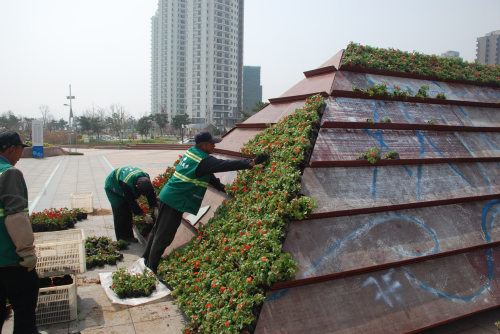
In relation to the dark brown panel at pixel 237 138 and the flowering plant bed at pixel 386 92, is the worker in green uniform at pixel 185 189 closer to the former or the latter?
the dark brown panel at pixel 237 138

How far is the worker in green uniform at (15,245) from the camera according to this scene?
2.87m

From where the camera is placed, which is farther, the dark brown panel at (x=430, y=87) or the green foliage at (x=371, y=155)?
the dark brown panel at (x=430, y=87)

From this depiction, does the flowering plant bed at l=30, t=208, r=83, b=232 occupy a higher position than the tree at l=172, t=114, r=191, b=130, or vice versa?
the tree at l=172, t=114, r=191, b=130

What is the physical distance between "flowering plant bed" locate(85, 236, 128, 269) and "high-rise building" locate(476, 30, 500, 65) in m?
12.2

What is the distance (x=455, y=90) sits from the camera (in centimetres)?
672

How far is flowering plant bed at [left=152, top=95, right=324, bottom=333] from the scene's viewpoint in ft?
10.7

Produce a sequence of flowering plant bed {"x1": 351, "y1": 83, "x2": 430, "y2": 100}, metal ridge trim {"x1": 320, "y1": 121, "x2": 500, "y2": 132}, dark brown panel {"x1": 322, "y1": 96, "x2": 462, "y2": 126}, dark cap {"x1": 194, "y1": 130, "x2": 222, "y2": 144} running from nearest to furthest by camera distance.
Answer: dark cap {"x1": 194, "y1": 130, "x2": 222, "y2": 144}, metal ridge trim {"x1": 320, "y1": 121, "x2": 500, "y2": 132}, dark brown panel {"x1": 322, "y1": 96, "x2": 462, "y2": 126}, flowering plant bed {"x1": 351, "y1": 83, "x2": 430, "y2": 100}

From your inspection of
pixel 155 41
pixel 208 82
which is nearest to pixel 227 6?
pixel 208 82

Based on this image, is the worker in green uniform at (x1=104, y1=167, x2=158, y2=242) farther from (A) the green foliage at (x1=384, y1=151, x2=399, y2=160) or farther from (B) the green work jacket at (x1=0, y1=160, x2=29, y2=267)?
(A) the green foliage at (x1=384, y1=151, x2=399, y2=160)

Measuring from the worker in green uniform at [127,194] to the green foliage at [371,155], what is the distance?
3.32 meters

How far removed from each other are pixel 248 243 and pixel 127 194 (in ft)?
10.1

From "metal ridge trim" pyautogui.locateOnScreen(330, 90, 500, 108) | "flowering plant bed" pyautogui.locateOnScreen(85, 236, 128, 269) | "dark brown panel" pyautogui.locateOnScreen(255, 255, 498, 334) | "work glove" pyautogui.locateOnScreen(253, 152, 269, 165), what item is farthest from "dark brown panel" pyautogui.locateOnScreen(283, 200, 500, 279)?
"flowering plant bed" pyautogui.locateOnScreen(85, 236, 128, 269)

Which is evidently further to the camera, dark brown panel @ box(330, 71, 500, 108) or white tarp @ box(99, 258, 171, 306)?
dark brown panel @ box(330, 71, 500, 108)

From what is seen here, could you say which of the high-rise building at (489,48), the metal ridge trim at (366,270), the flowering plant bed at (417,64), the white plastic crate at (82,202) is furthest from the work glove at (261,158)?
the high-rise building at (489,48)
